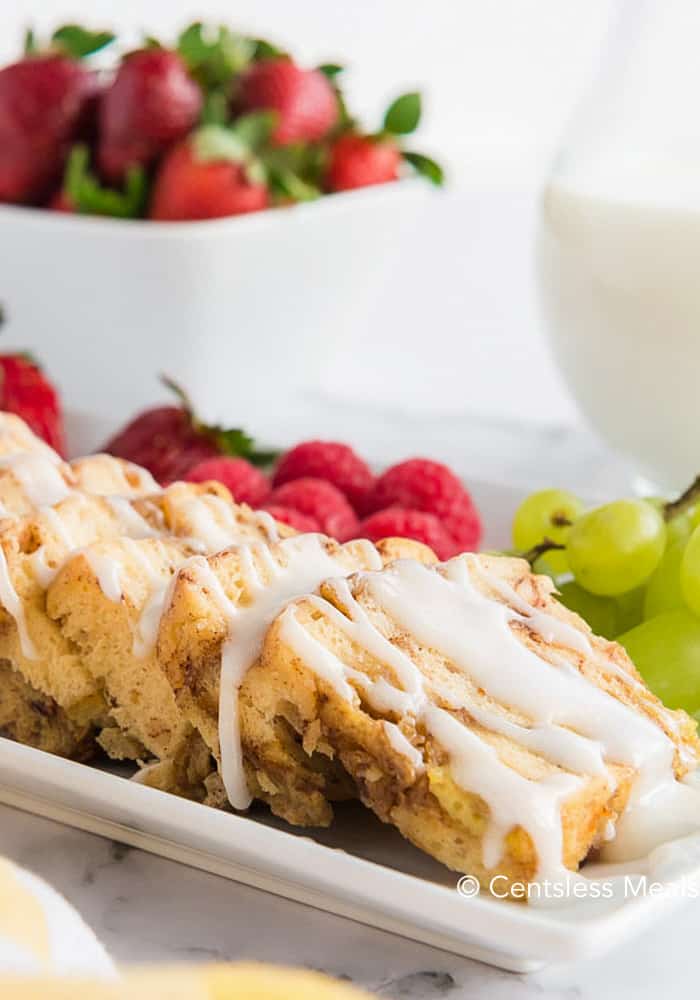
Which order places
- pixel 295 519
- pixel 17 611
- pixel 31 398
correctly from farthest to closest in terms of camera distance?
1. pixel 31 398
2. pixel 295 519
3. pixel 17 611

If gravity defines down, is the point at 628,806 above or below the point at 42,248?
above

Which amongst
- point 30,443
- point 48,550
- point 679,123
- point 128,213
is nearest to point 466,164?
point 128,213

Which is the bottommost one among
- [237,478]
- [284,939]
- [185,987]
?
[237,478]

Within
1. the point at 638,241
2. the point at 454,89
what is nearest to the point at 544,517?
the point at 638,241

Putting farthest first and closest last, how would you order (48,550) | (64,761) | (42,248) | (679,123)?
(42,248) < (679,123) < (48,550) < (64,761)

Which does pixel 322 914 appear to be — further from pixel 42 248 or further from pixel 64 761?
pixel 42 248

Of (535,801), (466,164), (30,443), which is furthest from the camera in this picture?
(466,164)

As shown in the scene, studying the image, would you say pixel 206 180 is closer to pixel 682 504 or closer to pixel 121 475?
pixel 121 475

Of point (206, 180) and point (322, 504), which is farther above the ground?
point (206, 180)
